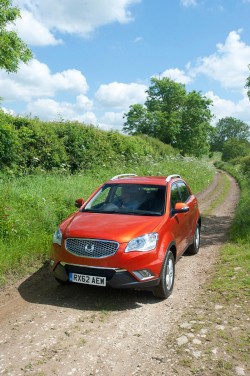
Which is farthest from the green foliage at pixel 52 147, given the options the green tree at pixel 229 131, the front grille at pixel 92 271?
the green tree at pixel 229 131

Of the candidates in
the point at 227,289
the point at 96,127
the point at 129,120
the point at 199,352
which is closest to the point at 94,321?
the point at 199,352

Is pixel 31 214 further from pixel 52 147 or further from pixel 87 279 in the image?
pixel 52 147

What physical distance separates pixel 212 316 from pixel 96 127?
14.1 metres

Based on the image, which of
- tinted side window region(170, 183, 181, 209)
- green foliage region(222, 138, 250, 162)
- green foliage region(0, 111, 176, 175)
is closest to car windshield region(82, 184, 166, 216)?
tinted side window region(170, 183, 181, 209)

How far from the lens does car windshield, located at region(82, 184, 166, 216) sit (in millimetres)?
6242

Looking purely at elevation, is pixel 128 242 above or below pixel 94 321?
above

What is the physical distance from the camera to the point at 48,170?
1363 centimetres

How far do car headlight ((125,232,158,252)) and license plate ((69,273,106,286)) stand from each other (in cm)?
59

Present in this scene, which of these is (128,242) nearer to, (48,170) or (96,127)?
(48,170)

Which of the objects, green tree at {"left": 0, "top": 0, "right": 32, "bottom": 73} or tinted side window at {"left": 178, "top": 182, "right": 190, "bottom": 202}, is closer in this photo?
tinted side window at {"left": 178, "top": 182, "right": 190, "bottom": 202}

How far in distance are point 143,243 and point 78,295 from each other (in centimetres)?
145

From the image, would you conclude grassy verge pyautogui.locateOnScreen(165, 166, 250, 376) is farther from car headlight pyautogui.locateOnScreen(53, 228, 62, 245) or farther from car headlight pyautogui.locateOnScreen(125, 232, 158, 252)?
car headlight pyautogui.locateOnScreen(53, 228, 62, 245)

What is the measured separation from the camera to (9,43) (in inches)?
392

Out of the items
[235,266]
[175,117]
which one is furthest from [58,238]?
[175,117]
